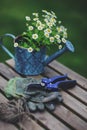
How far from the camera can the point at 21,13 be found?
5.06 metres

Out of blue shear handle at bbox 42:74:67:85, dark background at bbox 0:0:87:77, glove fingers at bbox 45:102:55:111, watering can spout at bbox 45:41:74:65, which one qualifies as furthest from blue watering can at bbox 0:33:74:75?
dark background at bbox 0:0:87:77

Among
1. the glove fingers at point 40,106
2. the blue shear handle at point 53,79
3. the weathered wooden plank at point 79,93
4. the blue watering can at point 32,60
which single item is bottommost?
the glove fingers at point 40,106

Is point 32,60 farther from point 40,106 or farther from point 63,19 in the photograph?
point 63,19

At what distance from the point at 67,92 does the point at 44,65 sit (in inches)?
11.5

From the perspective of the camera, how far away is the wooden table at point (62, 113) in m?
2.27

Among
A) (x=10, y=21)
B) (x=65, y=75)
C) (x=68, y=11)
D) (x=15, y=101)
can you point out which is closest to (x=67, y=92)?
(x=65, y=75)

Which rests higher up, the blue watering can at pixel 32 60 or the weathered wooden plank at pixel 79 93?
the blue watering can at pixel 32 60

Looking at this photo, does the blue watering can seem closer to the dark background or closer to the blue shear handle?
the blue shear handle

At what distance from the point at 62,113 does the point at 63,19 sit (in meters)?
2.69

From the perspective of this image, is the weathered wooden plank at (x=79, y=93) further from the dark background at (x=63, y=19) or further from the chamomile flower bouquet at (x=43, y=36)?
the dark background at (x=63, y=19)

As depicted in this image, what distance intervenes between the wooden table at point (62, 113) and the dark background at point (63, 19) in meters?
1.22

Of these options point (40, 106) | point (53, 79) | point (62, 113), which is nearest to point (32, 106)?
point (40, 106)

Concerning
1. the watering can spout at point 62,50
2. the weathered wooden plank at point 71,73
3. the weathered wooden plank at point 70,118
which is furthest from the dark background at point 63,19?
the weathered wooden plank at point 70,118

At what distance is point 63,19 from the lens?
4.98m
